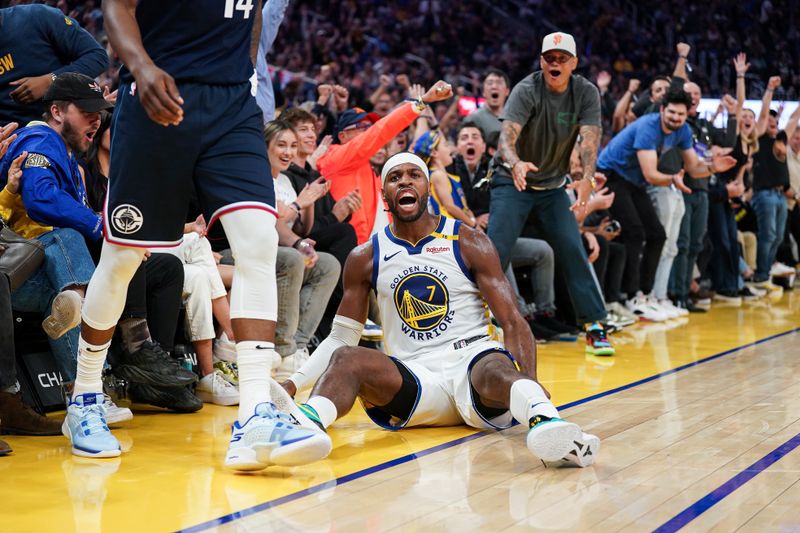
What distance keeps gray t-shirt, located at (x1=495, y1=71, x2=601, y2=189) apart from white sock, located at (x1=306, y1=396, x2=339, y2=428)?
10.6 ft

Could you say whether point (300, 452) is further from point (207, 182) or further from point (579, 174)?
point (579, 174)

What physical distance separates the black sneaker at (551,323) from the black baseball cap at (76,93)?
4339 millimetres

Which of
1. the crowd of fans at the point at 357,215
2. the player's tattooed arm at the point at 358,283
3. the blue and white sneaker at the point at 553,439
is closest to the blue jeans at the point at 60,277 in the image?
the crowd of fans at the point at 357,215

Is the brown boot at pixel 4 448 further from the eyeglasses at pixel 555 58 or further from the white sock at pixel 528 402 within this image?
the eyeglasses at pixel 555 58

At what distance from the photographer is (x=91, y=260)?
4.61 m

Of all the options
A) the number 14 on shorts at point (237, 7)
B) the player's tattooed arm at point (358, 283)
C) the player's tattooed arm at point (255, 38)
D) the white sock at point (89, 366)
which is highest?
the number 14 on shorts at point (237, 7)

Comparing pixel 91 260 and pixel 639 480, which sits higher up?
pixel 91 260

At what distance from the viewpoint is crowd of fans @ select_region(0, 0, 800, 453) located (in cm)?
472

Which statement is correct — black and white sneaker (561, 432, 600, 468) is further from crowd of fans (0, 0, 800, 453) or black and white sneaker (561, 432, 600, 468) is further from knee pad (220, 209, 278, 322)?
crowd of fans (0, 0, 800, 453)

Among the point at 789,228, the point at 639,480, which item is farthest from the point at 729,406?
the point at 789,228

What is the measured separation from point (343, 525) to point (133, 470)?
112 centimetres

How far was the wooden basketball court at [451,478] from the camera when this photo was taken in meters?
2.89

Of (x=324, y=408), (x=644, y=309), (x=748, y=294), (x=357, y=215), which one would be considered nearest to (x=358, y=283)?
(x=324, y=408)

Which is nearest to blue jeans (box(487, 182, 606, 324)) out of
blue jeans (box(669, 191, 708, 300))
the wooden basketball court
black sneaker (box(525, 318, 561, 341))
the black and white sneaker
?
black sneaker (box(525, 318, 561, 341))
